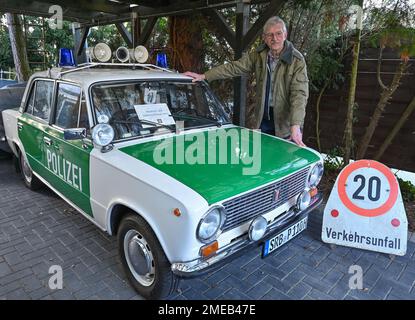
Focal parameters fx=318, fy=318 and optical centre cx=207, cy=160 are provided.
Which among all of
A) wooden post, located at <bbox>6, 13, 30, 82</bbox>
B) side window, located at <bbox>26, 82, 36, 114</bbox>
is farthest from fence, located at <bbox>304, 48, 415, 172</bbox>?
wooden post, located at <bbox>6, 13, 30, 82</bbox>

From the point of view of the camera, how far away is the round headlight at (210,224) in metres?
2.02

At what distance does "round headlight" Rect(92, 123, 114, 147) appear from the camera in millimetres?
2487

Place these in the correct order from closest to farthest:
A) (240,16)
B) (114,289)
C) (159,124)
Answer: (114,289)
(159,124)
(240,16)

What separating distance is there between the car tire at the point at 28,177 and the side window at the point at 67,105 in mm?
1492

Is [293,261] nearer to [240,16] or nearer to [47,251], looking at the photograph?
[47,251]

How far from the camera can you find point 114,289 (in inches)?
105

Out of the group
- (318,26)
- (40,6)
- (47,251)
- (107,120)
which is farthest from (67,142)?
(40,6)

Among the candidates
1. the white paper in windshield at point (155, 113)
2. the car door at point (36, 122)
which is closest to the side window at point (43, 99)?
the car door at point (36, 122)

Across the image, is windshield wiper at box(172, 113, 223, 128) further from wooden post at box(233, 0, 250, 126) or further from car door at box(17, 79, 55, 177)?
wooden post at box(233, 0, 250, 126)

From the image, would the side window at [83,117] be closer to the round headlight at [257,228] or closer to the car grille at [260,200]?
the car grille at [260,200]

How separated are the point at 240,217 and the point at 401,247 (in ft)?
6.22

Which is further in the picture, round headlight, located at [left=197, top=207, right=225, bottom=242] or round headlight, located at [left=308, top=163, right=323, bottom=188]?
round headlight, located at [left=308, top=163, right=323, bottom=188]

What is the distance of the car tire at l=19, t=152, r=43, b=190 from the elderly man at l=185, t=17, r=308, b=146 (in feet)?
8.68
